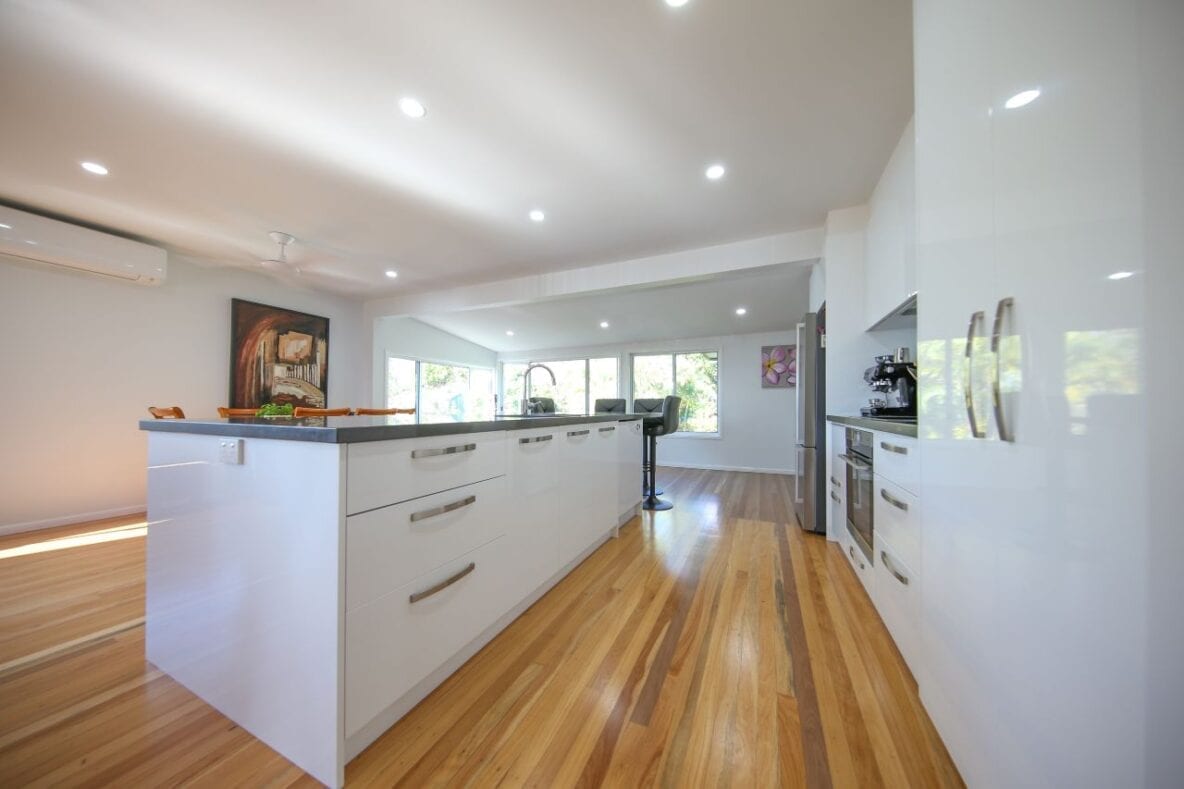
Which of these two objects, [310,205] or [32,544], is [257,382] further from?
[310,205]

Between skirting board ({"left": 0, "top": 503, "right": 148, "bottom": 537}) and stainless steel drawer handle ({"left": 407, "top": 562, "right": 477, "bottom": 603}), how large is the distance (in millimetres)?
3392

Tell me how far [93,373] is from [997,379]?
18.4 feet

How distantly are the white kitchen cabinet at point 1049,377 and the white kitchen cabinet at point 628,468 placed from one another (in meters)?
1.85

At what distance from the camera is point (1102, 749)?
1.70ft

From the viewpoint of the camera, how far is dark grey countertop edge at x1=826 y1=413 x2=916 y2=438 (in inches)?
51.0

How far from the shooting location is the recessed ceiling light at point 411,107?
1799 millimetres

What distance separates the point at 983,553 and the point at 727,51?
191 cm

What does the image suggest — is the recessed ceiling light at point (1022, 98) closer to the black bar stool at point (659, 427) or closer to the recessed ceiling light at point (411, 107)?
the recessed ceiling light at point (411, 107)

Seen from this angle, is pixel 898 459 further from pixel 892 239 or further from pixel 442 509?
pixel 442 509

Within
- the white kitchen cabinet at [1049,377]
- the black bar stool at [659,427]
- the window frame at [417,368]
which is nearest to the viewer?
the white kitchen cabinet at [1049,377]

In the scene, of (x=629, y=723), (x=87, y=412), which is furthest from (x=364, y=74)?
(x=87, y=412)

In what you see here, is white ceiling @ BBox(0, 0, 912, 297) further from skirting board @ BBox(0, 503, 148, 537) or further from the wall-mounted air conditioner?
skirting board @ BBox(0, 503, 148, 537)

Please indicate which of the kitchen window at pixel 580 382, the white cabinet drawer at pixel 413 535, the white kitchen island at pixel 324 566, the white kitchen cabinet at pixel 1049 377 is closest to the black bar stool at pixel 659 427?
the white kitchen island at pixel 324 566

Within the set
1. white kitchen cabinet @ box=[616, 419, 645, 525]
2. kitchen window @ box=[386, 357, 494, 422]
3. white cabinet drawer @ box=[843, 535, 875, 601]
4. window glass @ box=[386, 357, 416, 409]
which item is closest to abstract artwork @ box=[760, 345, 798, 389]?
white kitchen cabinet @ box=[616, 419, 645, 525]
